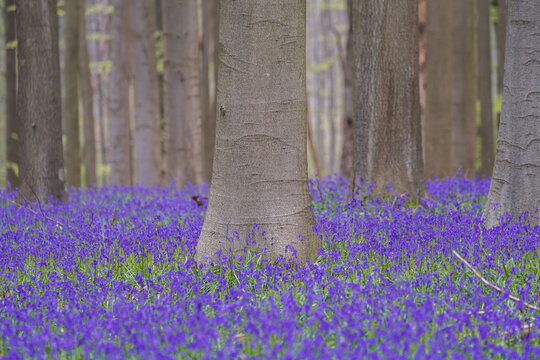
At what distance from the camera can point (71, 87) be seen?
46.6ft

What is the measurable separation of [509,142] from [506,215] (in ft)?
2.80

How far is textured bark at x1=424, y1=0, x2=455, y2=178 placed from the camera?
12.6 meters

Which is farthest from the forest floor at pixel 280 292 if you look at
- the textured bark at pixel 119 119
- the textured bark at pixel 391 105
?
the textured bark at pixel 119 119

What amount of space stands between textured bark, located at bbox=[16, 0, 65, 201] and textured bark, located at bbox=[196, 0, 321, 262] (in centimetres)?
504

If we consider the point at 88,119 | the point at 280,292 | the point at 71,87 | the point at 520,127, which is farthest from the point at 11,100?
the point at 280,292

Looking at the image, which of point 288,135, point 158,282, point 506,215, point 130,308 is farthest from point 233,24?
point 506,215

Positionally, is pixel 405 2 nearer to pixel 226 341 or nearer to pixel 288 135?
pixel 288 135

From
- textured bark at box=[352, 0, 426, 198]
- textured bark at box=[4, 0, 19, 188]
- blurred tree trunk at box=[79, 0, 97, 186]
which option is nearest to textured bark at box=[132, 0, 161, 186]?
textured bark at box=[4, 0, 19, 188]

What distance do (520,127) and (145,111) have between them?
9.87 metres

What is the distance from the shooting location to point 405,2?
8.29 meters

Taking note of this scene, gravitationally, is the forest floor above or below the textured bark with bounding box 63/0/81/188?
below

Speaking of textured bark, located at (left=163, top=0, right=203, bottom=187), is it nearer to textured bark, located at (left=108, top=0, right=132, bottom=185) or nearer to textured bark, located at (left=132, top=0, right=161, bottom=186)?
textured bark, located at (left=132, top=0, right=161, bottom=186)

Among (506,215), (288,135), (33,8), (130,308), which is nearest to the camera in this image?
(130,308)

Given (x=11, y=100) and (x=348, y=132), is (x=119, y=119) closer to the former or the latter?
(x=11, y=100)
